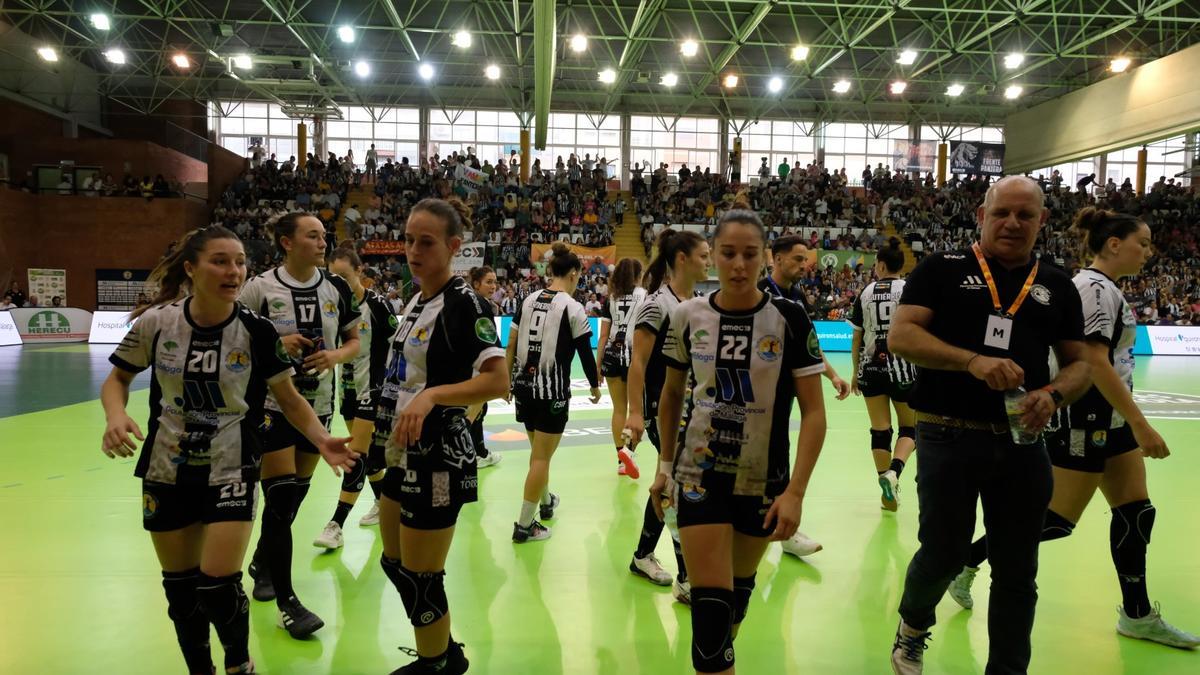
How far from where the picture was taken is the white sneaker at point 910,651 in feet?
10.2

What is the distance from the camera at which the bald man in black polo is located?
8.73 feet

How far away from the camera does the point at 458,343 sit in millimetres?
2842

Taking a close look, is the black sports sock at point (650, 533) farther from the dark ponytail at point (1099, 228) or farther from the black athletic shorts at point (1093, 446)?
the dark ponytail at point (1099, 228)

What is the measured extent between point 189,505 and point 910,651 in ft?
9.86

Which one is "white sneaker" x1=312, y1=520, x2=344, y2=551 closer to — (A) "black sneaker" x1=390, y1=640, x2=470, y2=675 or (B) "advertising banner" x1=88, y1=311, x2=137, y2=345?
(A) "black sneaker" x1=390, y1=640, x2=470, y2=675

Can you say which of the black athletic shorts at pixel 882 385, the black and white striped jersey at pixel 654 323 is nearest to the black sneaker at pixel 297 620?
the black and white striped jersey at pixel 654 323

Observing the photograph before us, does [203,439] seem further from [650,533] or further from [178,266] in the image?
[650,533]

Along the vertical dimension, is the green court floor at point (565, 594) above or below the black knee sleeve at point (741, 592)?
below

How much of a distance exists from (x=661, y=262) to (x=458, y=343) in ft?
6.90

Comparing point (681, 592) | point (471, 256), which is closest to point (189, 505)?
point (681, 592)

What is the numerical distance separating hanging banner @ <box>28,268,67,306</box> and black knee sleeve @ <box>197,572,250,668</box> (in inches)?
1089

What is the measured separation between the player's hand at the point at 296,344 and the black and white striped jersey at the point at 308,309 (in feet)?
0.21

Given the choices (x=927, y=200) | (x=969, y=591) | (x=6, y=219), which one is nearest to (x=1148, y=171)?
(x=927, y=200)

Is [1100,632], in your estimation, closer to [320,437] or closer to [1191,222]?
[320,437]
